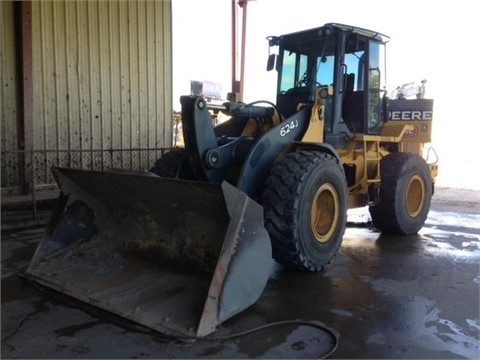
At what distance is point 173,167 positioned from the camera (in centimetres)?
500

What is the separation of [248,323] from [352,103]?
3418mm

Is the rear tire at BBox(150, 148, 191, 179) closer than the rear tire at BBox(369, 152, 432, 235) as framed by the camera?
Yes

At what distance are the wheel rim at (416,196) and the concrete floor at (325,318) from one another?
123 cm

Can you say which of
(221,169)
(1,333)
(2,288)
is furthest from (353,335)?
(2,288)

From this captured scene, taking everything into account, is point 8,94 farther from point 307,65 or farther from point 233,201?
point 233,201

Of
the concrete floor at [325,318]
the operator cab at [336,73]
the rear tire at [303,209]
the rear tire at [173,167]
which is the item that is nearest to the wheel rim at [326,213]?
the rear tire at [303,209]

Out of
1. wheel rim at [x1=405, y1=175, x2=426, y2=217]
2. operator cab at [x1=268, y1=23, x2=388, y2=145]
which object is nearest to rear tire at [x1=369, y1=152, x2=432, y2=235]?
wheel rim at [x1=405, y1=175, x2=426, y2=217]

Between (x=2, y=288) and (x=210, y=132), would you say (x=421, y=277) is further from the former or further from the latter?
(x=2, y=288)

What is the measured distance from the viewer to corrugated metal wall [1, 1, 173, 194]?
24.7ft

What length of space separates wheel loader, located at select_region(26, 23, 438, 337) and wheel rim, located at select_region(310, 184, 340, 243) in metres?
0.01


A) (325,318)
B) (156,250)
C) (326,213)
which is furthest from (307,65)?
(325,318)

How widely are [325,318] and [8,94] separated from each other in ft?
20.1

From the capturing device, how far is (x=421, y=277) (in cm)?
439

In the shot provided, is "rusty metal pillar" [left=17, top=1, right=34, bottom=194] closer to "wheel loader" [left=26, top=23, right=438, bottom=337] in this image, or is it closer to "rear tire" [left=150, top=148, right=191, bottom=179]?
"rear tire" [left=150, top=148, right=191, bottom=179]
